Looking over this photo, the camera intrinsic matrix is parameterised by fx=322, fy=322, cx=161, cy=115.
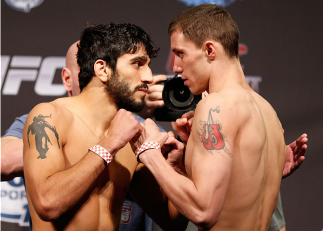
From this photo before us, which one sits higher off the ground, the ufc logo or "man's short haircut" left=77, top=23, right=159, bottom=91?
"man's short haircut" left=77, top=23, right=159, bottom=91

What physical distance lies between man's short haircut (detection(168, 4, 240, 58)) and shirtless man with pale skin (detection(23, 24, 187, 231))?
0.34 m

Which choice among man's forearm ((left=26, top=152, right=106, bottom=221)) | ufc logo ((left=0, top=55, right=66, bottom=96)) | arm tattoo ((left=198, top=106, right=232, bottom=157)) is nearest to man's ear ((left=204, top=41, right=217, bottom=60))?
arm tattoo ((left=198, top=106, right=232, bottom=157))

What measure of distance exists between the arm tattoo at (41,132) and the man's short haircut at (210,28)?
2.09 feet

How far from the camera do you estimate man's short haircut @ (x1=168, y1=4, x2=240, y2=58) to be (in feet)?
4.04

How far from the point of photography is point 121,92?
148 centimetres

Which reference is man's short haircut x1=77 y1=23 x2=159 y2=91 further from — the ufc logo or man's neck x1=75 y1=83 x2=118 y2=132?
the ufc logo

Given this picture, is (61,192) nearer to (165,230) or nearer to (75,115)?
(75,115)

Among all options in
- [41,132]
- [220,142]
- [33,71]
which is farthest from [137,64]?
[33,71]

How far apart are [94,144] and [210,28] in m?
0.69

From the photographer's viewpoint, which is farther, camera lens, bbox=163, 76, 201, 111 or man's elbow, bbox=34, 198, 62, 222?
camera lens, bbox=163, 76, 201, 111

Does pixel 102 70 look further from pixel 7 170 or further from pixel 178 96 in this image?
pixel 7 170

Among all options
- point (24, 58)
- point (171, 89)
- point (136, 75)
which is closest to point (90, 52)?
point (136, 75)

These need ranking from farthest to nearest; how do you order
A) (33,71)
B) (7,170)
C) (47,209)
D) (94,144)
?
1. (33,71)
2. (7,170)
3. (94,144)
4. (47,209)

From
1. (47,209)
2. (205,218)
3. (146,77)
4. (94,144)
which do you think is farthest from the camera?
(146,77)
